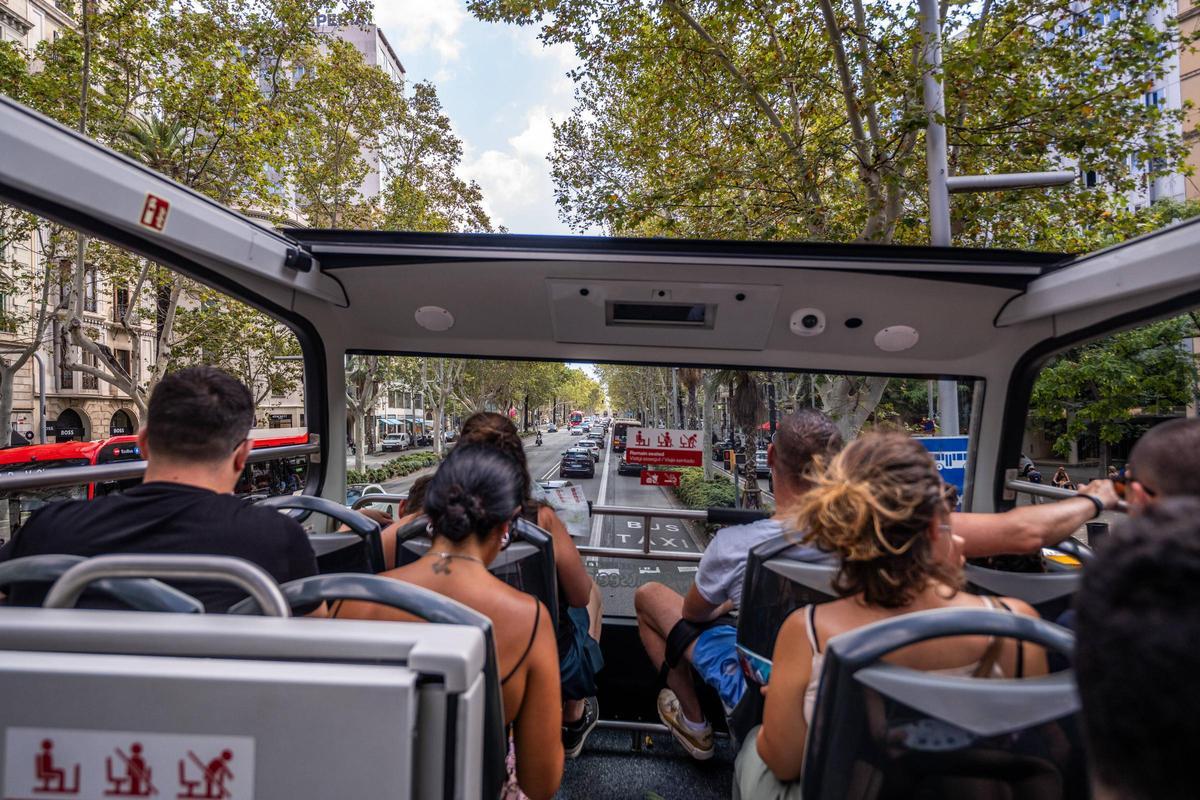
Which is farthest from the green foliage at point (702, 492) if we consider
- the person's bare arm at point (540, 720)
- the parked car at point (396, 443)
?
the parked car at point (396, 443)

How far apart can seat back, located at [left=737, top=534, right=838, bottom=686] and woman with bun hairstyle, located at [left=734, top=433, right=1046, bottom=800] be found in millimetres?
280

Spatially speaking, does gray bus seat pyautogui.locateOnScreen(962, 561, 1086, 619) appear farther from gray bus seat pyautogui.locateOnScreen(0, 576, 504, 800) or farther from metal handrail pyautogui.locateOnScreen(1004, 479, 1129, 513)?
gray bus seat pyautogui.locateOnScreen(0, 576, 504, 800)

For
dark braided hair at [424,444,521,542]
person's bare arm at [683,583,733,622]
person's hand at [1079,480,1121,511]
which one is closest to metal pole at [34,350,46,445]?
dark braided hair at [424,444,521,542]

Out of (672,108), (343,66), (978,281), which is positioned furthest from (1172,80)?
(978,281)

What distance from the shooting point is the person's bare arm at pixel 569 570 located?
2.44m

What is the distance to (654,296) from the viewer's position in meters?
3.21

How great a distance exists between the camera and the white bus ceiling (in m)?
1.96

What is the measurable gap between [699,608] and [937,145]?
18.7 feet

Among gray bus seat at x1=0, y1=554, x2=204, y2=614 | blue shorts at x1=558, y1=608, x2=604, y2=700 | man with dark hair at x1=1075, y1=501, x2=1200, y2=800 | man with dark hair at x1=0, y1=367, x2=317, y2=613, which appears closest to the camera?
man with dark hair at x1=1075, y1=501, x2=1200, y2=800

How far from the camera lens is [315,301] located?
336 centimetres

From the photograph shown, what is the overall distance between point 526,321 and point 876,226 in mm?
5366

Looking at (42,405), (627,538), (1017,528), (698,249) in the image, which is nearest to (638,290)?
(698,249)

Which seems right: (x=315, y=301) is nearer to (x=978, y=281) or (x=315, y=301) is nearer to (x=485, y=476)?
(x=485, y=476)

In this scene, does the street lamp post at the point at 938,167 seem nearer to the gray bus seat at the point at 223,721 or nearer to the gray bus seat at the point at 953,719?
the gray bus seat at the point at 953,719
